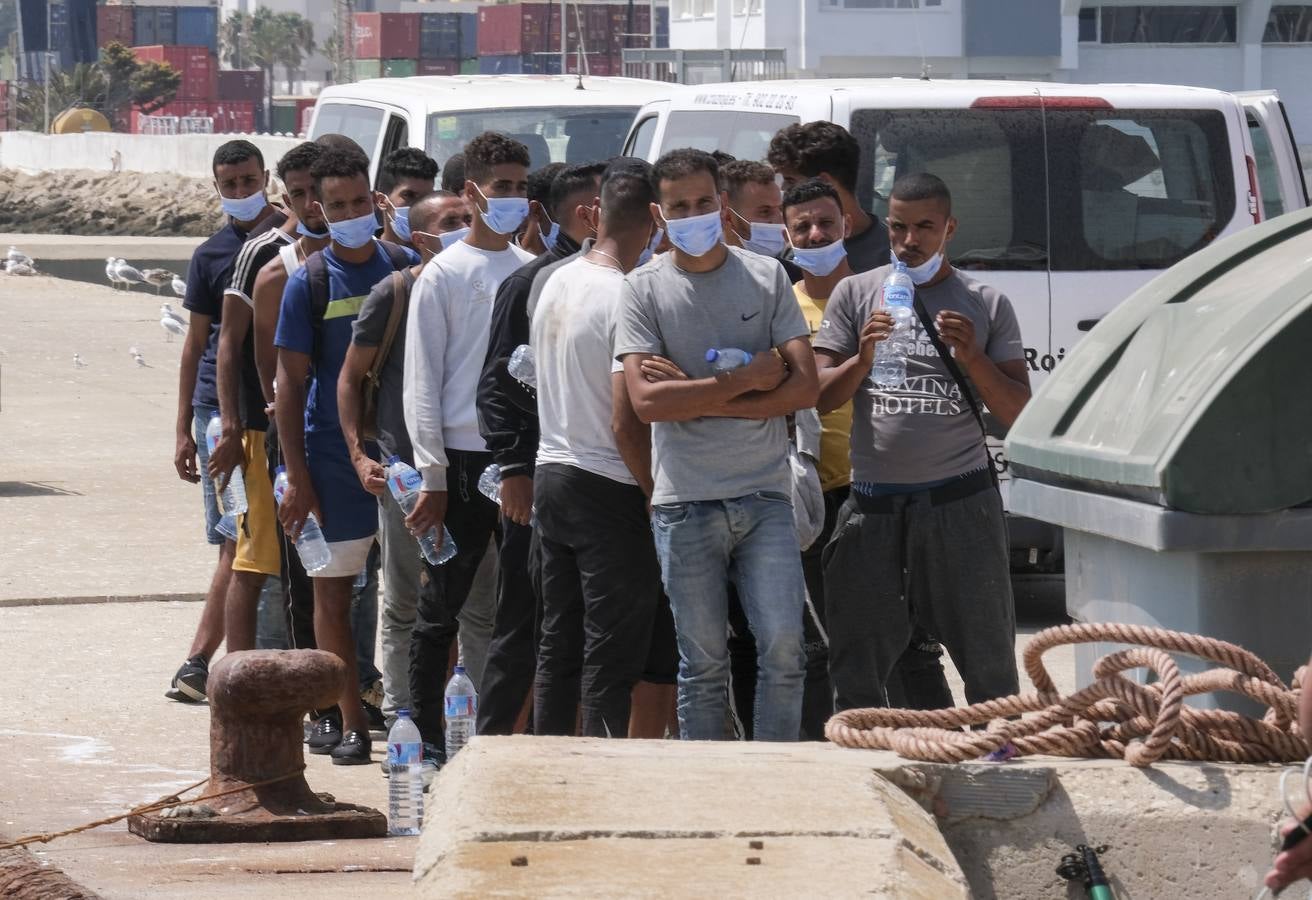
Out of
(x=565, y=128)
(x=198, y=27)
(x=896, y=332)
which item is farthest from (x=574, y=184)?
(x=198, y=27)

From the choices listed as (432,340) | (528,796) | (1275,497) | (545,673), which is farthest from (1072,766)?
(432,340)

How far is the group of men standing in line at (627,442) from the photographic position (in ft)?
17.5

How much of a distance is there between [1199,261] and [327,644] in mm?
3437

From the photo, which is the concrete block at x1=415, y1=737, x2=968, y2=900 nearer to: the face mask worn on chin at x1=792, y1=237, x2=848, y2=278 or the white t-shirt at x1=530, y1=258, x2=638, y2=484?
the white t-shirt at x1=530, y1=258, x2=638, y2=484

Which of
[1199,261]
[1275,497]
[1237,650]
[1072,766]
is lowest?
[1072,766]

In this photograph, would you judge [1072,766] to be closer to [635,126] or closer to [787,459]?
[787,459]

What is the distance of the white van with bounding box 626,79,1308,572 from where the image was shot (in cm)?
796

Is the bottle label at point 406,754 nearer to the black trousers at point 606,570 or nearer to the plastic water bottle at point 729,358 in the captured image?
the black trousers at point 606,570

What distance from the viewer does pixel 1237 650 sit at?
338 centimetres

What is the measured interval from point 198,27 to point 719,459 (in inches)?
6548

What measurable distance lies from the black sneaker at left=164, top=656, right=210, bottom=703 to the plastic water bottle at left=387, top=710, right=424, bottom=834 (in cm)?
190

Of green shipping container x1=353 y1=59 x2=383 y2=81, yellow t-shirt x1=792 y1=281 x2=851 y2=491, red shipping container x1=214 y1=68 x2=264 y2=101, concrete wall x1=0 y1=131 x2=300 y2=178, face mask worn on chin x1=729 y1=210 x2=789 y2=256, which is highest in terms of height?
green shipping container x1=353 y1=59 x2=383 y2=81

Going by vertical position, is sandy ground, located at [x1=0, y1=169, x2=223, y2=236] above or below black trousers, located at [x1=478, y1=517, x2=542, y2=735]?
above

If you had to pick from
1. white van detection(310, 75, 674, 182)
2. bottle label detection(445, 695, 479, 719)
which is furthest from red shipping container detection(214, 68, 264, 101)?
bottle label detection(445, 695, 479, 719)
